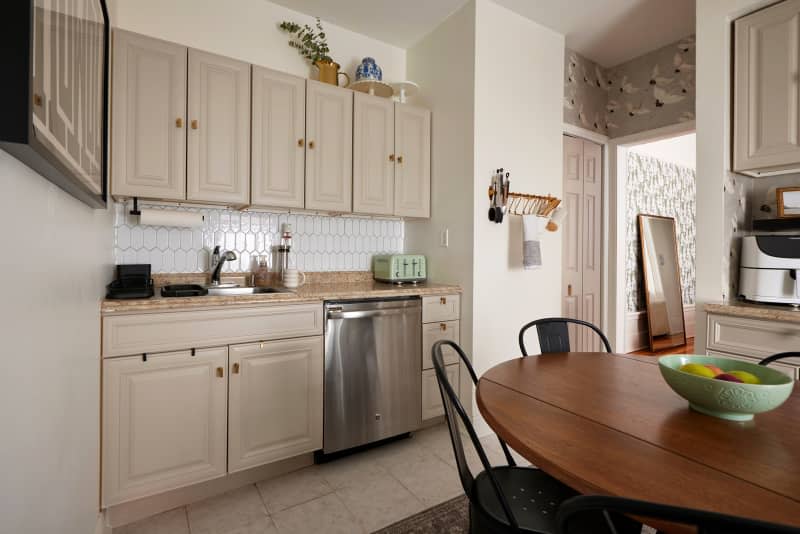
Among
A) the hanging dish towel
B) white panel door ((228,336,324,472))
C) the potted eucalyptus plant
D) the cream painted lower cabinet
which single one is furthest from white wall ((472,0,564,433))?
white panel door ((228,336,324,472))

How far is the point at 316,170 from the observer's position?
2627 mm

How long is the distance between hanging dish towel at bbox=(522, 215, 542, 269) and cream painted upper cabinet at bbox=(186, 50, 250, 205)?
195cm

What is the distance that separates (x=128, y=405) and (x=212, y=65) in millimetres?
1893

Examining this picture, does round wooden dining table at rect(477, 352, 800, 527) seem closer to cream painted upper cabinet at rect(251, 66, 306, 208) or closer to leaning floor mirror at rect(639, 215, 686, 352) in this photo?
cream painted upper cabinet at rect(251, 66, 306, 208)

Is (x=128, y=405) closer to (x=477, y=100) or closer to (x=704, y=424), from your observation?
(x=704, y=424)

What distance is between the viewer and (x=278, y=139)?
2482mm

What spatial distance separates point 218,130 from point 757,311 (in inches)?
125

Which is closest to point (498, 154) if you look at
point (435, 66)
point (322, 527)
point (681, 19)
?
point (435, 66)

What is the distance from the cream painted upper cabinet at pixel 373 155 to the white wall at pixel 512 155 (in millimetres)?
654

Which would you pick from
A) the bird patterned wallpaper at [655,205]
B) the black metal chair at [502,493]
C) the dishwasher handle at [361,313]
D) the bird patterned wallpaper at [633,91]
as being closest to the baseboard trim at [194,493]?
the dishwasher handle at [361,313]

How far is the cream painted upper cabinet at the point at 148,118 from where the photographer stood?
2010 mm

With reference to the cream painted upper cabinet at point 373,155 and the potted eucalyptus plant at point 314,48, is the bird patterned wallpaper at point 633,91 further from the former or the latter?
the potted eucalyptus plant at point 314,48

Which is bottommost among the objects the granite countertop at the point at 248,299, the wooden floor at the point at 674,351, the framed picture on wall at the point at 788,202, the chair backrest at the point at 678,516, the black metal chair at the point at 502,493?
the wooden floor at the point at 674,351

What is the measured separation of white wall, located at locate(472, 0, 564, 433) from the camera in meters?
2.79
